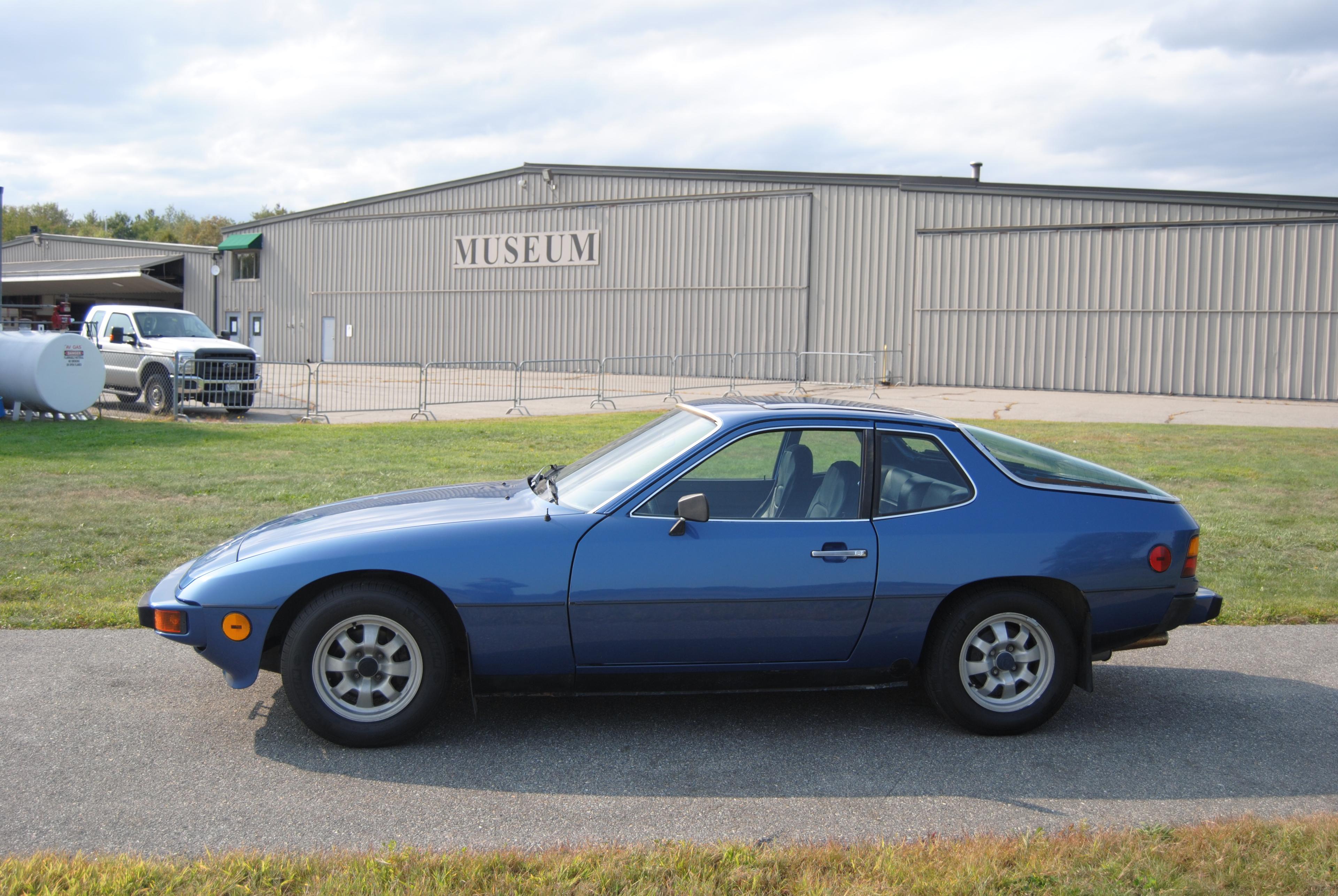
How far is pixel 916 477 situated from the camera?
4426 millimetres

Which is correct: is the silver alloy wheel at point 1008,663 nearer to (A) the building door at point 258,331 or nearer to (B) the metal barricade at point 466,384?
(B) the metal barricade at point 466,384

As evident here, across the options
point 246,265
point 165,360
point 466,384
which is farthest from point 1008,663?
point 246,265

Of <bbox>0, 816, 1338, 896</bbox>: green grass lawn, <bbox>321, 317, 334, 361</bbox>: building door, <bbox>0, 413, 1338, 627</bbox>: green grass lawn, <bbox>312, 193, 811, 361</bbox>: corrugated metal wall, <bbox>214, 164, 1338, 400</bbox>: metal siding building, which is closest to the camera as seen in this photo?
<bbox>0, 816, 1338, 896</bbox>: green grass lawn

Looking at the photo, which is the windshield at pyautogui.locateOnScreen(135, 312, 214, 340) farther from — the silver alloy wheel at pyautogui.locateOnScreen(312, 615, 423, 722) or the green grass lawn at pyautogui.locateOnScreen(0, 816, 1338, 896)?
the green grass lawn at pyautogui.locateOnScreen(0, 816, 1338, 896)

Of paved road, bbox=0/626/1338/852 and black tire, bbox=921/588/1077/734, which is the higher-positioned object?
black tire, bbox=921/588/1077/734

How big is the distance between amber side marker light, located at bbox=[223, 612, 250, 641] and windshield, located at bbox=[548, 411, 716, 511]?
130 cm

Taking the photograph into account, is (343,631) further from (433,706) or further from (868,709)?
(868,709)

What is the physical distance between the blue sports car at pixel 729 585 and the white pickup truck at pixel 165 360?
14.8 metres

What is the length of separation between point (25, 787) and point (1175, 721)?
453 cm

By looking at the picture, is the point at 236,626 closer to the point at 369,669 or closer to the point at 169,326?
the point at 369,669

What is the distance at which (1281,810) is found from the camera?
3.64 m

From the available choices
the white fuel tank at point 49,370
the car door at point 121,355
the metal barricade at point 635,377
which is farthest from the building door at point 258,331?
the white fuel tank at point 49,370

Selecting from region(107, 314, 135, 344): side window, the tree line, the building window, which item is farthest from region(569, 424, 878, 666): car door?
the tree line

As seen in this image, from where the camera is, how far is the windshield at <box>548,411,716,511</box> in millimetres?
4363
